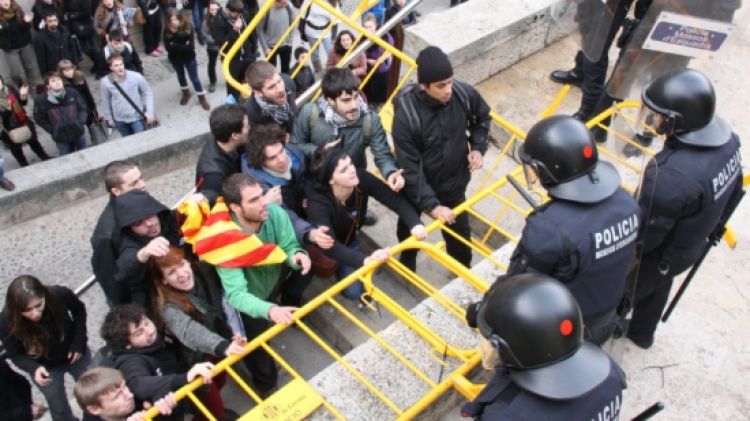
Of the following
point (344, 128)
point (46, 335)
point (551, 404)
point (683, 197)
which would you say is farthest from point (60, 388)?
point (683, 197)

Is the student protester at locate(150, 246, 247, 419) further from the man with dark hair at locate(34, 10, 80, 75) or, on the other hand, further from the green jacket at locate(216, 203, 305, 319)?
the man with dark hair at locate(34, 10, 80, 75)

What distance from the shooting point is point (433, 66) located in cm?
412

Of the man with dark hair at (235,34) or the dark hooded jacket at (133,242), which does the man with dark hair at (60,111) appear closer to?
the man with dark hair at (235,34)

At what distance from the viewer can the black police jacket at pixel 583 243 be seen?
120 inches

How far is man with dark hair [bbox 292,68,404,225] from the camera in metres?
4.52

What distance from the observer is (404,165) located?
4.49 m

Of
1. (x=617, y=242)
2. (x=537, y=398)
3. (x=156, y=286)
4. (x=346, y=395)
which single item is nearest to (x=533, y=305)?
(x=537, y=398)

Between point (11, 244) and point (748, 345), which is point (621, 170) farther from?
point (11, 244)

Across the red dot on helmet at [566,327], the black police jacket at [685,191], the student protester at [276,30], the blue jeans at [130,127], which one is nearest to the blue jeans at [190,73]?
the student protester at [276,30]

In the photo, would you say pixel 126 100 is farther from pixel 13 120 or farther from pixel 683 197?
pixel 683 197

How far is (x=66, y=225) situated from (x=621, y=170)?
5.26 m

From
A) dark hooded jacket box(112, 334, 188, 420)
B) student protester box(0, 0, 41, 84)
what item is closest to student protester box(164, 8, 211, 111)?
student protester box(0, 0, 41, 84)

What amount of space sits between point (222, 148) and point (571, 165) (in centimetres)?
241

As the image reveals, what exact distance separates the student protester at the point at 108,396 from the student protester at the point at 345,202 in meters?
1.35
